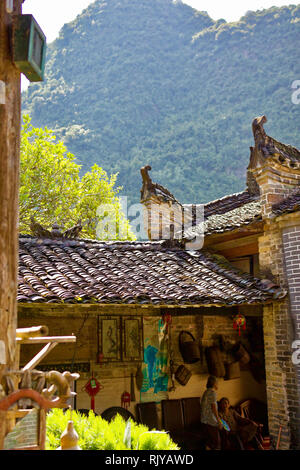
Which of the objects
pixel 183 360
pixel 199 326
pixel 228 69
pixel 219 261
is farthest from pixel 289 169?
pixel 228 69

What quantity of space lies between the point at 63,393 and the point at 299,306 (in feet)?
19.6

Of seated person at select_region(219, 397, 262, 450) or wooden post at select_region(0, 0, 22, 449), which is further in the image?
seated person at select_region(219, 397, 262, 450)

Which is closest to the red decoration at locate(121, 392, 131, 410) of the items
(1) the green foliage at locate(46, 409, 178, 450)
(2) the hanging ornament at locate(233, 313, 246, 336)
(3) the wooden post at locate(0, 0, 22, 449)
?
(2) the hanging ornament at locate(233, 313, 246, 336)

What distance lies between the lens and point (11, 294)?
3.18 m

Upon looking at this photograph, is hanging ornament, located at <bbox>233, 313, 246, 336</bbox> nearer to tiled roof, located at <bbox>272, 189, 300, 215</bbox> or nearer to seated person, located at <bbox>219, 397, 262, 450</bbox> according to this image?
seated person, located at <bbox>219, 397, 262, 450</bbox>

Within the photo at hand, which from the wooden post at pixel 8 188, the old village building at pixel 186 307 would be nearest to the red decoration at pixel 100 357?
the old village building at pixel 186 307

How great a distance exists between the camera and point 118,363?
850 centimetres

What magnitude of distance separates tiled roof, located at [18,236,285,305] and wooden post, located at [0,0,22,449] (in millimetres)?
2914

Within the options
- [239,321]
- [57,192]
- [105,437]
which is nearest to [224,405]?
[239,321]

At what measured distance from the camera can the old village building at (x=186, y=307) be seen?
7.62 metres

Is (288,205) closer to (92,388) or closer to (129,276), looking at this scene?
(129,276)

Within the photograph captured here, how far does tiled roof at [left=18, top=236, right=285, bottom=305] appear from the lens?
6.75 metres

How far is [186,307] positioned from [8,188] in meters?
5.81

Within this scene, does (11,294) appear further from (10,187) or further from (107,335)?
(107,335)
